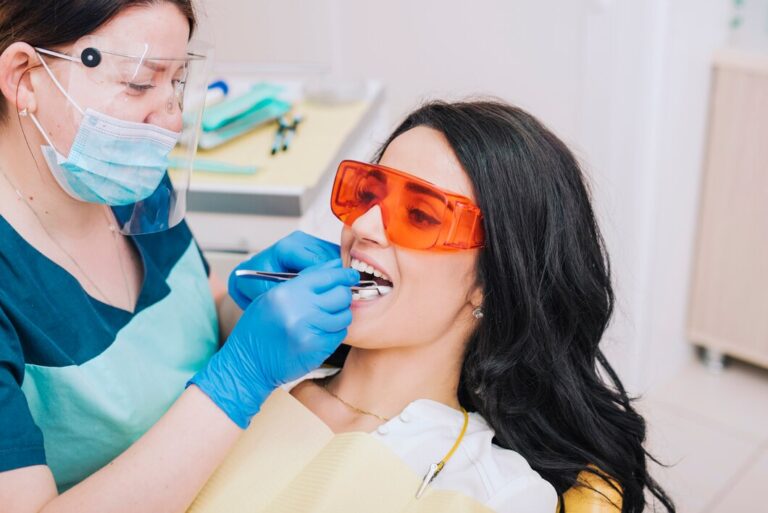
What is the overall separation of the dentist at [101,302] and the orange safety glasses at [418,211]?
0.11 meters

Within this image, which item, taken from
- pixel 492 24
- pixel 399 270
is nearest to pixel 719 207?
pixel 492 24

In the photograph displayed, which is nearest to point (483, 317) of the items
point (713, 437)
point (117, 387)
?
point (117, 387)

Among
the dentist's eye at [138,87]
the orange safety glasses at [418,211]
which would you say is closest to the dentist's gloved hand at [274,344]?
the orange safety glasses at [418,211]

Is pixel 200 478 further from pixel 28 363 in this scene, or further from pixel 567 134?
pixel 567 134

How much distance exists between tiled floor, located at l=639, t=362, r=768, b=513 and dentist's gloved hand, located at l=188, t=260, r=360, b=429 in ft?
3.78

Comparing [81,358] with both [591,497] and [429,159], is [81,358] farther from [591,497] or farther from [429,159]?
[591,497]

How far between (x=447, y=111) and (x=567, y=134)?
4.50 ft

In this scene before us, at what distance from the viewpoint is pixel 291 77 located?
2932 mm

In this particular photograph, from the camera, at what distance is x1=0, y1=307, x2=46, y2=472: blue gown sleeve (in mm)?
1088

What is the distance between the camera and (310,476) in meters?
1.29

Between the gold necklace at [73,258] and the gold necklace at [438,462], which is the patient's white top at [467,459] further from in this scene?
the gold necklace at [73,258]

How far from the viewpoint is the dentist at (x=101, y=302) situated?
115 cm

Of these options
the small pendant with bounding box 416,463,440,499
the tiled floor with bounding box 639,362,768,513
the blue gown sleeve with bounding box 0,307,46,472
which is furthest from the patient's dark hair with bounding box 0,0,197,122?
the tiled floor with bounding box 639,362,768,513

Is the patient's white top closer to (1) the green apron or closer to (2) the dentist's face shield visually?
(1) the green apron
